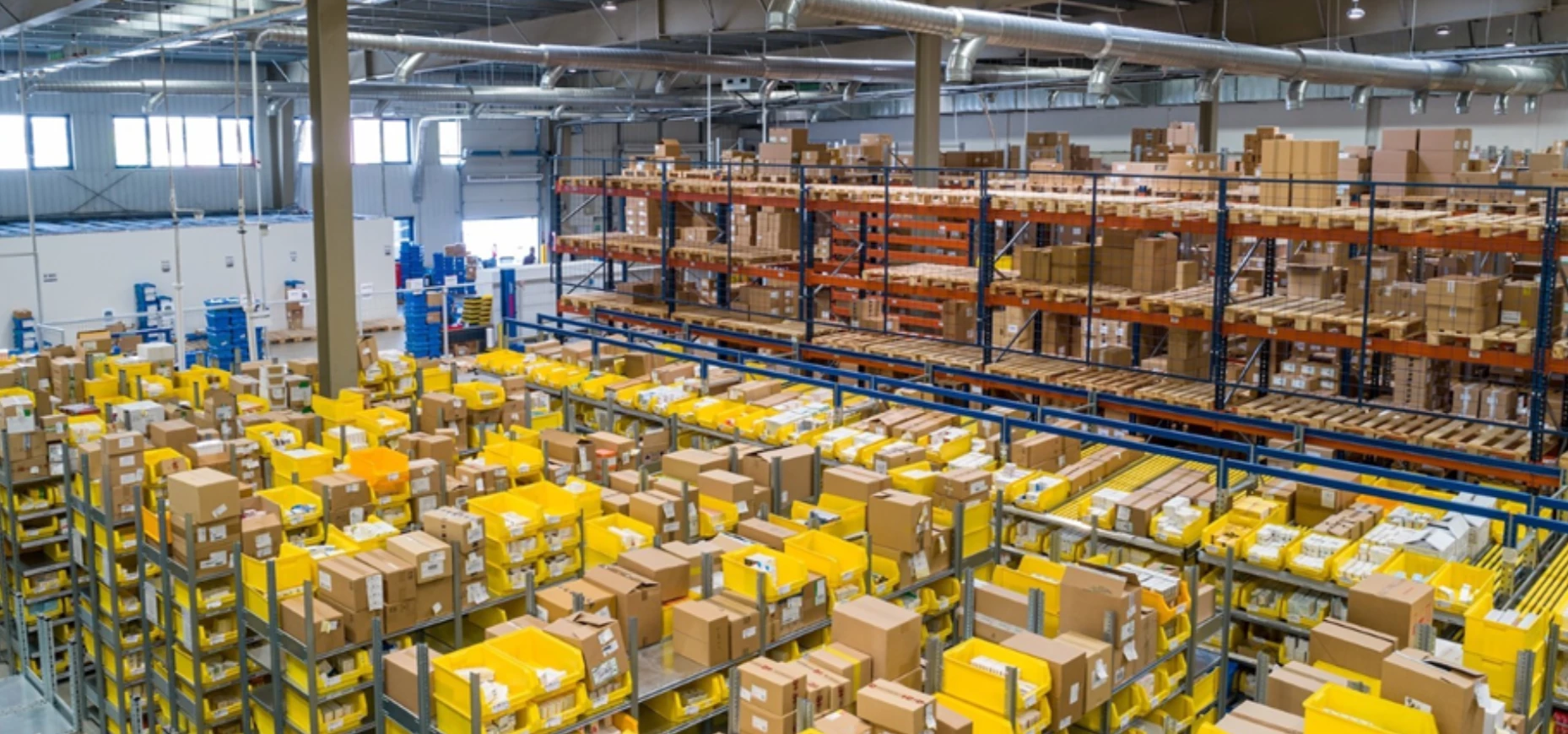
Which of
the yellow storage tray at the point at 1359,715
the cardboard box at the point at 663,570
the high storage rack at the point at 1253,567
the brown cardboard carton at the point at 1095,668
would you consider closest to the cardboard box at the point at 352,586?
the cardboard box at the point at 663,570

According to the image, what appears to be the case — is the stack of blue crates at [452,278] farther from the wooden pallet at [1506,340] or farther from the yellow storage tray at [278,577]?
the wooden pallet at [1506,340]

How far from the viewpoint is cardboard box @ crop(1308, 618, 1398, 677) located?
20.8ft

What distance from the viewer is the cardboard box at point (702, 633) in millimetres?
6887

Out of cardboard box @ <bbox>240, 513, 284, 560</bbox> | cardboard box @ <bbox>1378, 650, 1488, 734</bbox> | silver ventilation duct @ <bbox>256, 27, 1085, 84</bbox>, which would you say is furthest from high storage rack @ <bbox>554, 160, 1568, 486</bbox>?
cardboard box @ <bbox>240, 513, 284, 560</bbox>

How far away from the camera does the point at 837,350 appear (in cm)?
1395

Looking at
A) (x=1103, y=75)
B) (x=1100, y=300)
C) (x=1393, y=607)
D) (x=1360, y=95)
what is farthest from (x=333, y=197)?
(x=1360, y=95)

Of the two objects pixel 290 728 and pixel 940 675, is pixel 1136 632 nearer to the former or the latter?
pixel 940 675

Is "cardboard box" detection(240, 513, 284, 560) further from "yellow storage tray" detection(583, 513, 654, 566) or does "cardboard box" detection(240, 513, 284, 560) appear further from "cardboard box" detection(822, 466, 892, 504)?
"cardboard box" detection(822, 466, 892, 504)

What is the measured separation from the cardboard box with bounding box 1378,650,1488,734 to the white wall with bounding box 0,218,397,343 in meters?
17.9

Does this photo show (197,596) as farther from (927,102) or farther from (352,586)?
(927,102)

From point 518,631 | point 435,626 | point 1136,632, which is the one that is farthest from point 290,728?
point 1136,632

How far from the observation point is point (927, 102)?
51.6 feet

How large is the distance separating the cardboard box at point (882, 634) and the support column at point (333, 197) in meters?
7.12

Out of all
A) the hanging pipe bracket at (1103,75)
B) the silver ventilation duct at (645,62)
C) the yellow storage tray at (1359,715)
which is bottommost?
the yellow storage tray at (1359,715)
